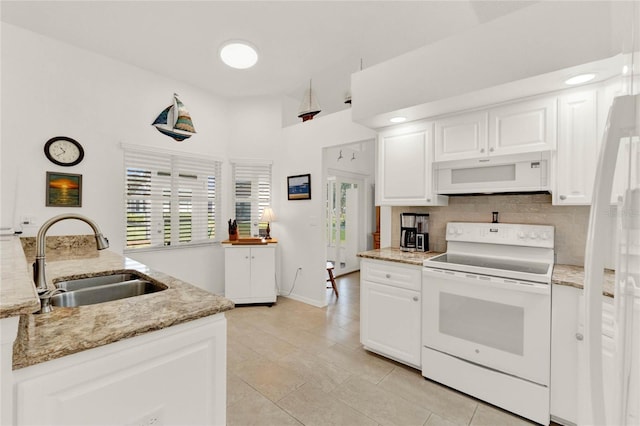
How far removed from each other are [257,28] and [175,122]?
1.74 m

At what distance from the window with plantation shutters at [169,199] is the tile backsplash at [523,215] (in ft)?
9.38

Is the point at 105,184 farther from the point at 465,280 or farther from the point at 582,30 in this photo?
the point at 582,30

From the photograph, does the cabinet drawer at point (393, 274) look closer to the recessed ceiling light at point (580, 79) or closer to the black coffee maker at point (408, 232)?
the black coffee maker at point (408, 232)

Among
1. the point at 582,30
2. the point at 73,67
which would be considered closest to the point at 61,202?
the point at 73,67

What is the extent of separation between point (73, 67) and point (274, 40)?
7.06 feet

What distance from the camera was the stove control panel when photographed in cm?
211

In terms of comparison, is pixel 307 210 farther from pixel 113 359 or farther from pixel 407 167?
pixel 113 359

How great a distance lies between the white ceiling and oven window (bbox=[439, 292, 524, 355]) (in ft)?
7.58

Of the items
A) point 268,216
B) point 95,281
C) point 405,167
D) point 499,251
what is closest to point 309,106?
point 268,216

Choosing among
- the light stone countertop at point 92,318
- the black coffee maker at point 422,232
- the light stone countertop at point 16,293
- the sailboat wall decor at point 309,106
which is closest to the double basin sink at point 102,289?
the light stone countertop at point 92,318

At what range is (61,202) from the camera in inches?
114

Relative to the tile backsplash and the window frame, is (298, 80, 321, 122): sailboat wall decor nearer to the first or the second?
the window frame

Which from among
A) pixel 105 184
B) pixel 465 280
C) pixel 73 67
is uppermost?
pixel 73 67

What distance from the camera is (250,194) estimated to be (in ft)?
14.3
